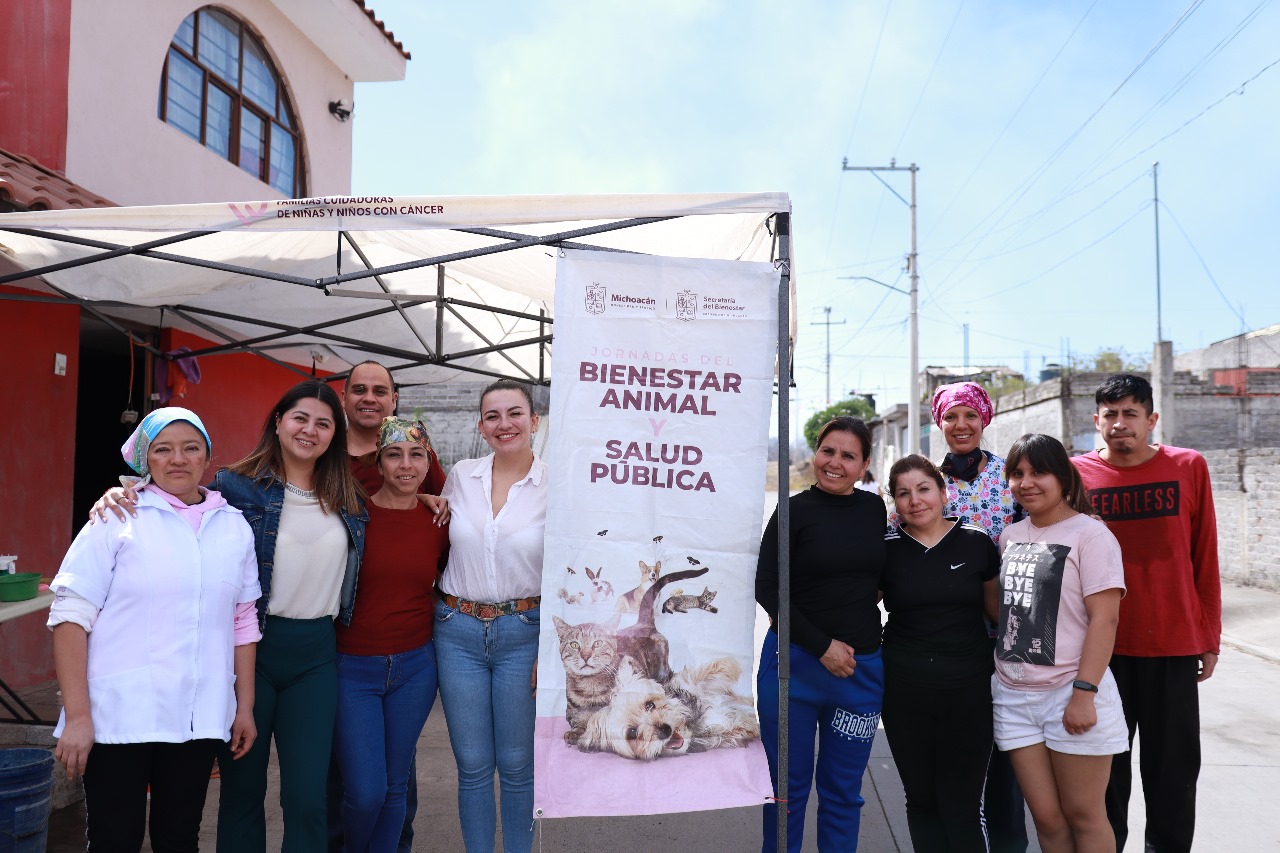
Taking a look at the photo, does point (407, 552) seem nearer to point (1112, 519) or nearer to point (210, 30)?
point (1112, 519)

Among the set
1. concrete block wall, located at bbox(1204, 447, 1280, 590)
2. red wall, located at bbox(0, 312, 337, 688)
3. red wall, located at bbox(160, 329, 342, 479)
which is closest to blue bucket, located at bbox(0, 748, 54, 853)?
red wall, located at bbox(0, 312, 337, 688)

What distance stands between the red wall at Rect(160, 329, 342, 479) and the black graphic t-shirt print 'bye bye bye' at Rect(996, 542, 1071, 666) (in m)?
6.05

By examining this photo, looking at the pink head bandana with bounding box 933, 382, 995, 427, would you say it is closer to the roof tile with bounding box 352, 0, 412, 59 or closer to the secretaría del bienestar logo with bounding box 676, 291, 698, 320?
the secretaría del bienestar logo with bounding box 676, 291, 698, 320

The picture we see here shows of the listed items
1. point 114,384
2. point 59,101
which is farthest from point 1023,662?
point 114,384

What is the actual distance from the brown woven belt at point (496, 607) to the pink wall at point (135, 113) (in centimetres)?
564

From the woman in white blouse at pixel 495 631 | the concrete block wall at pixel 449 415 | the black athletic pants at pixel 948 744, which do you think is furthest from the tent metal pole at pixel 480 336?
the concrete block wall at pixel 449 415

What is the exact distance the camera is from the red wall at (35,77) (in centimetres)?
590

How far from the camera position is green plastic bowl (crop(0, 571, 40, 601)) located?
3.58m

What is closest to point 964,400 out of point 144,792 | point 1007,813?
point 1007,813

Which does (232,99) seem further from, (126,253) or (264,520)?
(264,520)

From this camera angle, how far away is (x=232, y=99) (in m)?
8.54

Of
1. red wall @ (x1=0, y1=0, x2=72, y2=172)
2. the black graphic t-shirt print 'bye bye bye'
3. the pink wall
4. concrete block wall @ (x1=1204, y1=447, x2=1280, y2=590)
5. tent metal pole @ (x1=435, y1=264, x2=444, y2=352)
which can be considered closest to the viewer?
the black graphic t-shirt print 'bye bye bye'

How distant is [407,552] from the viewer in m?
2.86

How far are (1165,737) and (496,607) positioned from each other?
245 cm
